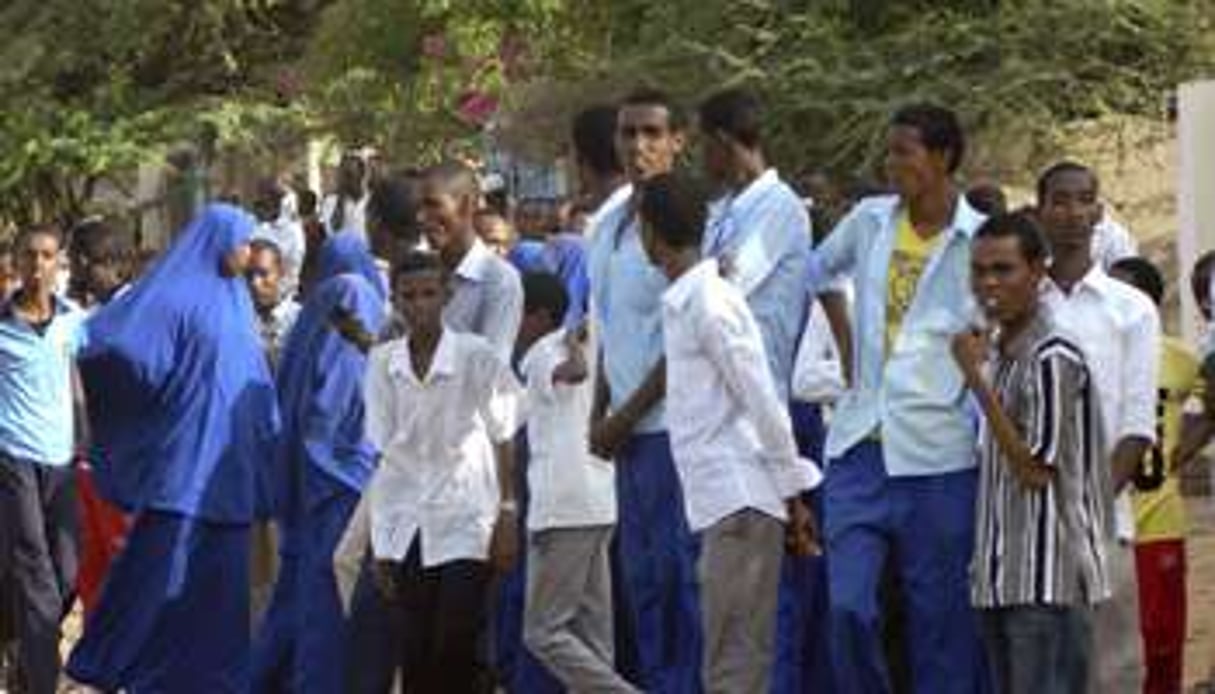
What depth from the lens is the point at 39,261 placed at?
1084cm

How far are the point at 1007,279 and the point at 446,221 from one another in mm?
2388

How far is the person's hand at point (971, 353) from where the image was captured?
7055 mm

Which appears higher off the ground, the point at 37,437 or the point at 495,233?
the point at 495,233

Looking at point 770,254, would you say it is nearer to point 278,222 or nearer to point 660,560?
point 660,560

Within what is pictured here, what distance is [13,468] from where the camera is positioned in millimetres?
10945

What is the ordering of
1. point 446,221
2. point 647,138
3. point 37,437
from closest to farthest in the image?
point 647,138
point 446,221
point 37,437

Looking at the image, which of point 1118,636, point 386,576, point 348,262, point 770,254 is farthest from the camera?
point 348,262

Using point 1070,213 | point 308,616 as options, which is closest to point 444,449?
point 308,616

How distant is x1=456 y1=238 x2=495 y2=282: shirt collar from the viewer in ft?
29.3

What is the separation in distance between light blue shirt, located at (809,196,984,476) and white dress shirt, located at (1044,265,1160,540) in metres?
0.28

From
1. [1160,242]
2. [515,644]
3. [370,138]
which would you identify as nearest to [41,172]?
[370,138]

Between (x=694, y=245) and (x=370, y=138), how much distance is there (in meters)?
13.5

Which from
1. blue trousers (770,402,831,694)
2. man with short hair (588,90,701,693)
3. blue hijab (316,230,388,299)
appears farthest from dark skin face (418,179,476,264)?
blue trousers (770,402,831,694)

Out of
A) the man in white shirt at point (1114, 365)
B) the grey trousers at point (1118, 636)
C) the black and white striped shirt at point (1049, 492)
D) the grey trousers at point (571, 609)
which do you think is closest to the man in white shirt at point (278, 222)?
the grey trousers at point (571, 609)
